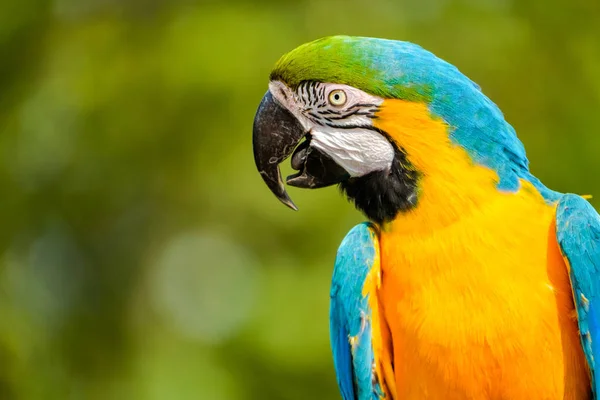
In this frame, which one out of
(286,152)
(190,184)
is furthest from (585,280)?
(190,184)

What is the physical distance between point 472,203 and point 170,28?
3561mm

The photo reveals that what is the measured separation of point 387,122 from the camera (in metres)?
2.12

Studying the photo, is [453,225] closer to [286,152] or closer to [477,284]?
[477,284]

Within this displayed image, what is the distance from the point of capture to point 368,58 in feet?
6.89

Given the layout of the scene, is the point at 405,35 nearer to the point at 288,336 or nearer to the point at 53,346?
the point at 288,336

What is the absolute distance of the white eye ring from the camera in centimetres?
213

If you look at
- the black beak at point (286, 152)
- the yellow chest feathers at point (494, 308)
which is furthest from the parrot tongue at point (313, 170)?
the yellow chest feathers at point (494, 308)

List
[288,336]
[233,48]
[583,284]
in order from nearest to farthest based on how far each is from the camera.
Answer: [583,284], [288,336], [233,48]

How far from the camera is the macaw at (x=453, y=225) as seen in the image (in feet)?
6.72

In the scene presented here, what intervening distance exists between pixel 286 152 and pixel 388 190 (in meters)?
0.33

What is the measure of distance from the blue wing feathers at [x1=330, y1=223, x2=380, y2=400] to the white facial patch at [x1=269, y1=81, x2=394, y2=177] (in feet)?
0.75

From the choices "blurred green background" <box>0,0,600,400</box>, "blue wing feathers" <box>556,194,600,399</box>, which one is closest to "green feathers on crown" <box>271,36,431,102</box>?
"blue wing feathers" <box>556,194,600,399</box>

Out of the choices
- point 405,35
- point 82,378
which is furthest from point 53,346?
point 405,35

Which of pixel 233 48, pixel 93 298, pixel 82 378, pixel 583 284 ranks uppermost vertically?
pixel 233 48
